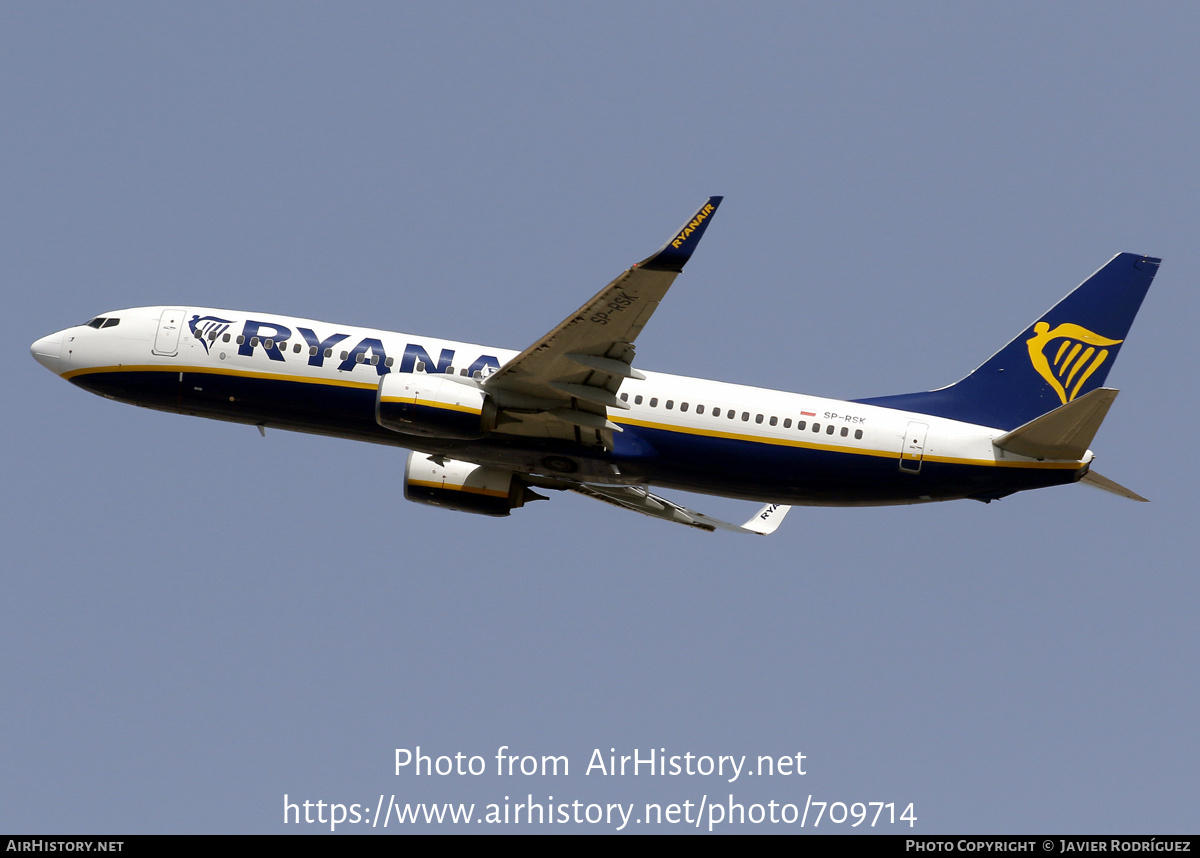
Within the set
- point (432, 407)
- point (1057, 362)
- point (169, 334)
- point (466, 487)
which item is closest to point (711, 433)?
point (432, 407)

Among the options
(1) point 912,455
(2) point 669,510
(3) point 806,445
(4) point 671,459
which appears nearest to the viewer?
(1) point 912,455

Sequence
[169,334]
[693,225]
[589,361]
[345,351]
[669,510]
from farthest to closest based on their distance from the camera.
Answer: [669,510] → [169,334] → [345,351] → [589,361] → [693,225]

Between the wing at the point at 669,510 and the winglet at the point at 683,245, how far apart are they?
39.2 feet

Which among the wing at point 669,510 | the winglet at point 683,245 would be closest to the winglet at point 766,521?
the wing at point 669,510

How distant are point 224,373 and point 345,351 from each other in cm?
363

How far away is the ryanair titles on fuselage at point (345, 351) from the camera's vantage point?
125 feet

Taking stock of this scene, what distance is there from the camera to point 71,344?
40969mm

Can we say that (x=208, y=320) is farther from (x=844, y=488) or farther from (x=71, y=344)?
(x=844, y=488)

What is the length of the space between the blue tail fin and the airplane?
1.9 inches

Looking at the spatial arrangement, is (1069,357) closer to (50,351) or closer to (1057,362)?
(1057,362)

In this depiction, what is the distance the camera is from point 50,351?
41344 millimetres

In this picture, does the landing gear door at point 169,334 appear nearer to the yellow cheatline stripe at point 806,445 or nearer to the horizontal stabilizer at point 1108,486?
the yellow cheatline stripe at point 806,445

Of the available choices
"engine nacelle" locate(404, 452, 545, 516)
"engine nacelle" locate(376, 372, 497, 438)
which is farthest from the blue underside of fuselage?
"engine nacelle" locate(404, 452, 545, 516)

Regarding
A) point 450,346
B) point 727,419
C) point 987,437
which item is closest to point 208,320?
point 450,346
